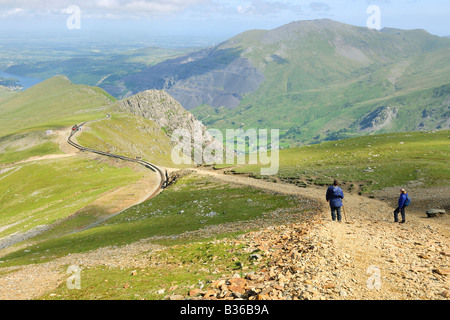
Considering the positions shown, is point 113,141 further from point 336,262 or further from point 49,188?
point 336,262

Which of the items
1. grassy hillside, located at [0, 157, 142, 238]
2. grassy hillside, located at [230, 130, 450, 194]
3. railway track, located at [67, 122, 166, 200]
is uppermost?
grassy hillside, located at [230, 130, 450, 194]

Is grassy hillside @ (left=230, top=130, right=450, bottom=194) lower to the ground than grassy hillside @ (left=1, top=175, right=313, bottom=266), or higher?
higher

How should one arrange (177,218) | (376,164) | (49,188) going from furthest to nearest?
(49,188) → (376,164) → (177,218)

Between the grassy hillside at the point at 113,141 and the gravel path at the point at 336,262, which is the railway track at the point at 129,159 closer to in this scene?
the grassy hillside at the point at 113,141

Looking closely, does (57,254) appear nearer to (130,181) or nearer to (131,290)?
(131,290)

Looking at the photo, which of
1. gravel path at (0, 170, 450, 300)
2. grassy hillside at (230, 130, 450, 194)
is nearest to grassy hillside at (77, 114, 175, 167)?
grassy hillside at (230, 130, 450, 194)

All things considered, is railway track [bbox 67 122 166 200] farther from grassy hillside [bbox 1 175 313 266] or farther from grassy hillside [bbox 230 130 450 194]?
grassy hillside [bbox 230 130 450 194]

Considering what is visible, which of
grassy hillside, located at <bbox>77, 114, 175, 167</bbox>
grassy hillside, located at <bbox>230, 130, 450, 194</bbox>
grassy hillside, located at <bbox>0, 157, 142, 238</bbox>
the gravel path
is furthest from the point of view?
grassy hillside, located at <bbox>77, 114, 175, 167</bbox>

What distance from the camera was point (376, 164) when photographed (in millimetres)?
62500

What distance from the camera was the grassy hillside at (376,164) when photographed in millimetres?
50625

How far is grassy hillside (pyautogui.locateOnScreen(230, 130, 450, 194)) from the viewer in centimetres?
5062

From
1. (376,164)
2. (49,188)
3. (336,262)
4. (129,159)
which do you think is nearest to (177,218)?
(336,262)
